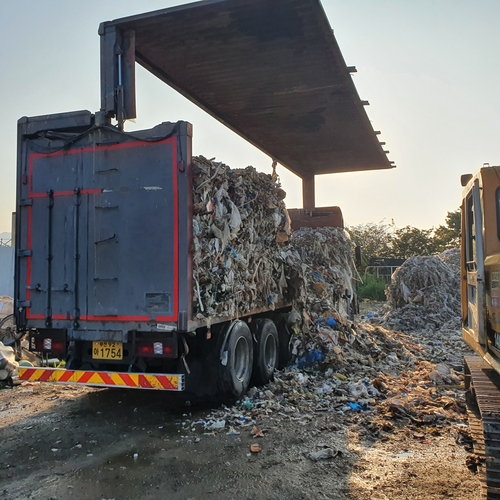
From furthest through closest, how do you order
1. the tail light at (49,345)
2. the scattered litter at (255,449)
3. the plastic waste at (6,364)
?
the plastic waste at (6,364) → the tail light at (49,345) → the scattered litter at (255,449)

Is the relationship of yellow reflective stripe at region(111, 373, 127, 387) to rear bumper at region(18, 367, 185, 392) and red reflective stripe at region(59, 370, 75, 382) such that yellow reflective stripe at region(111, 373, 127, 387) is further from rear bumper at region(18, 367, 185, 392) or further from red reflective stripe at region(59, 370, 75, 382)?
red reflective stripe at region(59, 370, 75, 382)

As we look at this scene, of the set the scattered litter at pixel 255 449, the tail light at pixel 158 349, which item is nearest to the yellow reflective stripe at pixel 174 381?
the tail light at pixel 158 349

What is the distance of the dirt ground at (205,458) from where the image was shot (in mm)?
3969

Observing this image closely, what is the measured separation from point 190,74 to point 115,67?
78.2 inches

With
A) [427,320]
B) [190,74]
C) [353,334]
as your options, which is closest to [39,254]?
[190,74]

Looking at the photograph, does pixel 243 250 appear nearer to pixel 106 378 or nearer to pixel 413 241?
pixel 106 378

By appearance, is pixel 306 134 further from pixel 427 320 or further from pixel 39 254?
pixel 427 320

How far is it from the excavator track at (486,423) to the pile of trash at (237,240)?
2943mm

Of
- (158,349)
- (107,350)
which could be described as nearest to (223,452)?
(158,349)

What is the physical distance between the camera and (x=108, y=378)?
553cm

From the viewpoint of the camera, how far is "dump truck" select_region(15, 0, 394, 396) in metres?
5.49

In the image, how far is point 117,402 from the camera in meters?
6.64

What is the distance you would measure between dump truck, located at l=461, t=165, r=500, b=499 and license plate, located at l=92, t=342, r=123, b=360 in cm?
376

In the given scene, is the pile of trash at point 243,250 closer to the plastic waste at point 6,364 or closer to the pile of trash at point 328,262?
the pile of trash at point 328,262
